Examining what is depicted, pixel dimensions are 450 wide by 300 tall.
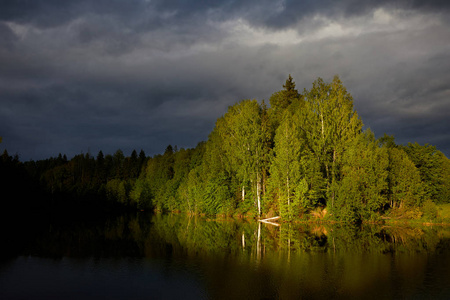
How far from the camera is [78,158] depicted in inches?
5935

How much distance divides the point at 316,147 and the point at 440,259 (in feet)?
105

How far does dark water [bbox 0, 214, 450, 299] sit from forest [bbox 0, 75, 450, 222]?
56.6 ft

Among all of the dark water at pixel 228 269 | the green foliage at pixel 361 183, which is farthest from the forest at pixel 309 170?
the dark water at pixel 228 269

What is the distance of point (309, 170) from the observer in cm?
5362

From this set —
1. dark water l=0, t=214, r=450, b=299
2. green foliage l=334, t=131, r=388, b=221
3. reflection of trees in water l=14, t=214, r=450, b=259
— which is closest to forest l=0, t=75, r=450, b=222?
green foliage l=334, t=131, r=388, b=221

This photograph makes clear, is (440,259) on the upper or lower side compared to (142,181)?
lower

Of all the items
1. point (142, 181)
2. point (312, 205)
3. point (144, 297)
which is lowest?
point (144, 297)

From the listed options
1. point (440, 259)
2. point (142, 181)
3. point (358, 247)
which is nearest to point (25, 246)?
point (358, 247)

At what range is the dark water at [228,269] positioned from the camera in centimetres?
1666

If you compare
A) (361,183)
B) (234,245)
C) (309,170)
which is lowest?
(234,245)

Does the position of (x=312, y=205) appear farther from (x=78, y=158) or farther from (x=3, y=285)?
(x=78, y=158)

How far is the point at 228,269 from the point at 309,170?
3568 cm

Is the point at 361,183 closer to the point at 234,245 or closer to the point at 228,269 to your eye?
the point at 234,245

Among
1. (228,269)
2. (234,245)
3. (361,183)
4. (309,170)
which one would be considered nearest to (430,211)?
(361,183)
